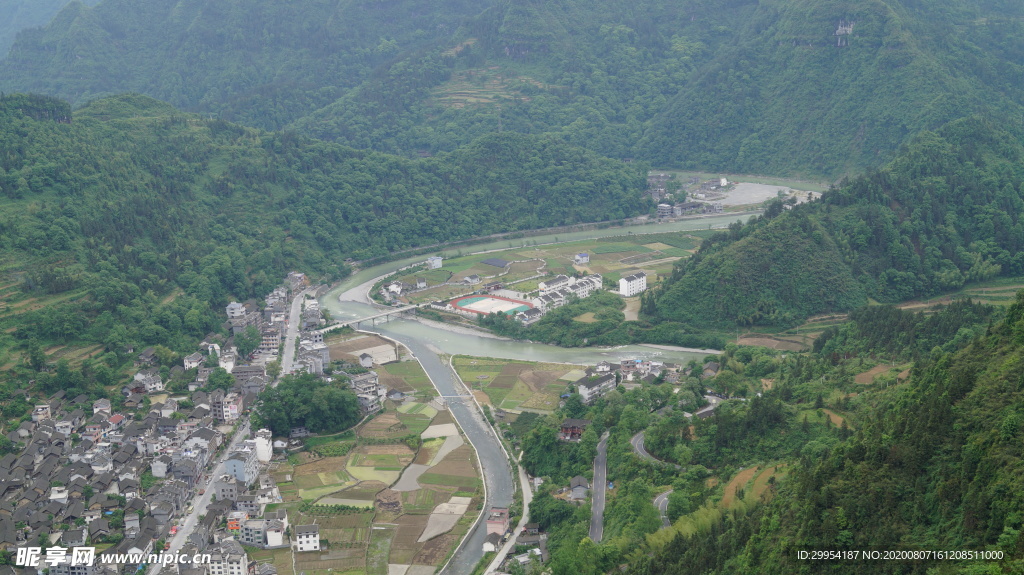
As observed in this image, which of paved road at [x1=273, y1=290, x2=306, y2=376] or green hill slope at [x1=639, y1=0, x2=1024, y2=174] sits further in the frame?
green hill slope at [x1=639, y1=0, x2=1024, y2=174]

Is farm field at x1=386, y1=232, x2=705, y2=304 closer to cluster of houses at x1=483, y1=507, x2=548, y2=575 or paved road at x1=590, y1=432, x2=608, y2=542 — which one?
paved road at x1=590, y1=432, x2=608, y2=542

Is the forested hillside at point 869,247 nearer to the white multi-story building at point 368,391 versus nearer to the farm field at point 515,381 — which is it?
the farm field at point 515,381

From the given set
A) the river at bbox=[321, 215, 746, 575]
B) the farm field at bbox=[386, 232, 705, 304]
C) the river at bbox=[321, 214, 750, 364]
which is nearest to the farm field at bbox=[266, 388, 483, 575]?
the river at bbox=[321, 215, 746, 575]

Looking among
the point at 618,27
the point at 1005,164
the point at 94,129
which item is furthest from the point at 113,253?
the point at 618,27

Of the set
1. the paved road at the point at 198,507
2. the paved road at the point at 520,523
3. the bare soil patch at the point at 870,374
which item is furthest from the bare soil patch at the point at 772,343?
the paved road at the point at 198,507

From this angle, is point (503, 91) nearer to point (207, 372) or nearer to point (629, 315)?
point (629, 315)

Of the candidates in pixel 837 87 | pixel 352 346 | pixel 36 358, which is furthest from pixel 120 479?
pixel 837 87
